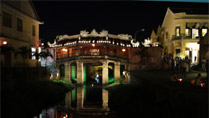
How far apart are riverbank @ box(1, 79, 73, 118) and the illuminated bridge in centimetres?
1630

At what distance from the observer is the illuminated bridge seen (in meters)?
38.1

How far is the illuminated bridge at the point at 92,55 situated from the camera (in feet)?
125

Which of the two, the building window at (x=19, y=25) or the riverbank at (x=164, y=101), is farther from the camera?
the building window at (x=19, y=25)

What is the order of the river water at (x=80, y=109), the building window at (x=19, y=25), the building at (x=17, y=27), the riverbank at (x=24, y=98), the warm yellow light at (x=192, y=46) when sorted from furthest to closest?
the warm yellow light at (x=192, y=46)
the building window at (x=19, y=25)
the building at (x=17, y=27)
the river water at (x=80, y=109)
the riverbank at (x=24, y=98)

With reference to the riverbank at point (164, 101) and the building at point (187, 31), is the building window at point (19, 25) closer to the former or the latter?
the riverbank at point (164, 101)

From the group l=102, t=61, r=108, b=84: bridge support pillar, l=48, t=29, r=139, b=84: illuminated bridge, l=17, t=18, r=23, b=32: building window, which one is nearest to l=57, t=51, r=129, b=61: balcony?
l=48, t=29, r=139, b=84: illuminated bridge

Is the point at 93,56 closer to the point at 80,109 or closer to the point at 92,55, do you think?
the point at 92,55

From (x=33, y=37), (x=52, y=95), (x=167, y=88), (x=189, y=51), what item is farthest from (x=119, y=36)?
(x=167, y=88)

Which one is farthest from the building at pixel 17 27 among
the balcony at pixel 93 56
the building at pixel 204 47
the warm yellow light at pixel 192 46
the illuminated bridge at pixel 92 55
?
the warm yellow light at pixel 192 46

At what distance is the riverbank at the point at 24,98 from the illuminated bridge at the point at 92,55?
1630cm

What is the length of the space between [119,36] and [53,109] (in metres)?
26.9

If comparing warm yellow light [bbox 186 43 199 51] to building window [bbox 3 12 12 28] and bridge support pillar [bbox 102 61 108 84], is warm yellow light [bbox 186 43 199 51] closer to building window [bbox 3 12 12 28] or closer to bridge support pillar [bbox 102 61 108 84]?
bridge support pillar [bbox 102 61 108 84]

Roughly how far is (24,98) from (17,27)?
1091cm

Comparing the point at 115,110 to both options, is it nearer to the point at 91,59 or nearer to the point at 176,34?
the point at 91,59
